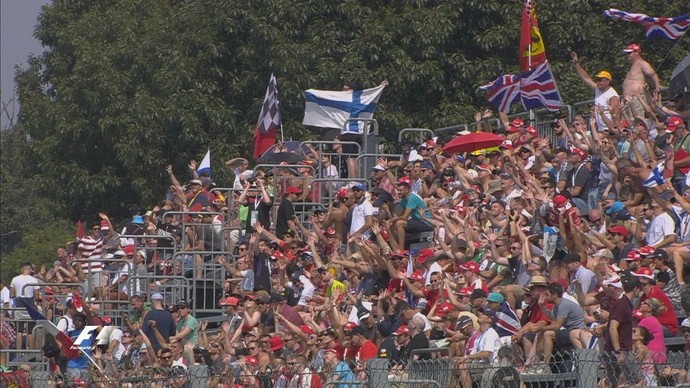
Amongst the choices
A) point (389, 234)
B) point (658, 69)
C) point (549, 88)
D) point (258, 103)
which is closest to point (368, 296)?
point (389, 234)

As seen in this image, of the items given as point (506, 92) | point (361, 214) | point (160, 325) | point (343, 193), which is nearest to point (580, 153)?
point (361, 214)

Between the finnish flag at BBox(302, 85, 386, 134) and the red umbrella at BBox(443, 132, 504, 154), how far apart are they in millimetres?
4305

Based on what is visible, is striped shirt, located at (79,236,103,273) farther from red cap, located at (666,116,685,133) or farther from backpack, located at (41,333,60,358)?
red cap, located at (666,116,685,133)

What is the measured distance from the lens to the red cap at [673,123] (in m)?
18.0

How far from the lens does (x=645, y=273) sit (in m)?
13.9

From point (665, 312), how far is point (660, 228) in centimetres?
219

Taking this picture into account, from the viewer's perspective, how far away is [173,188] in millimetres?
27547

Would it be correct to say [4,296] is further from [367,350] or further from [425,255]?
[367,350]

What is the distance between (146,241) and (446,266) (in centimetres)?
893

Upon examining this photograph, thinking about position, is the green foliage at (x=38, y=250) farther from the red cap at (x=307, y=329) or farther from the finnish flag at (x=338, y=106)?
the red cap at (x=307, y=329)

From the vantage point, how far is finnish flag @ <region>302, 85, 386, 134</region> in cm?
2694

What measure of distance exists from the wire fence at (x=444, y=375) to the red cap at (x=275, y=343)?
4229 mm

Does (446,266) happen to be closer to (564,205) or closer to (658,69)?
(564,205)

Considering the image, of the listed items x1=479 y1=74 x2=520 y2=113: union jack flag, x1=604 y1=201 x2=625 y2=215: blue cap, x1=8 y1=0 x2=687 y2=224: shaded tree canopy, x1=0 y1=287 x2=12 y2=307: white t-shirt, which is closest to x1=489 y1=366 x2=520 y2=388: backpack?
x1=604 y1=201 x2=625 y2=215: blue cap
